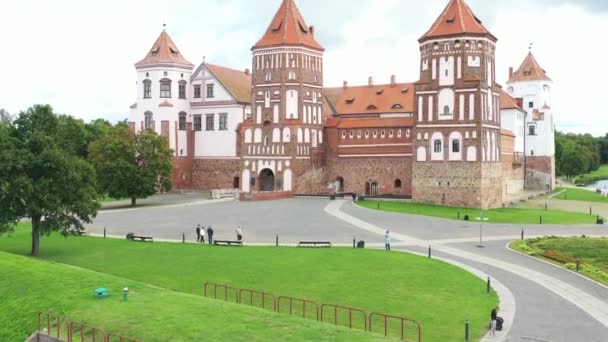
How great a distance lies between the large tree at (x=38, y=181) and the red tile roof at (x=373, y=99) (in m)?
43.7

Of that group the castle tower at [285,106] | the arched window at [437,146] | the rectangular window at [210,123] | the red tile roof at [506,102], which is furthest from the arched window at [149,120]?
the red tile roof at [506,102]

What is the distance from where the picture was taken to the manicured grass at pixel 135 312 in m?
18.7

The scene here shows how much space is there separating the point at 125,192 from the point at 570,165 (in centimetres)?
8685

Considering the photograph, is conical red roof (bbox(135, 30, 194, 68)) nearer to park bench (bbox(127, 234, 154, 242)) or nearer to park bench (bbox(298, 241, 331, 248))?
park bench (bbox(127, 234, 154, 242))

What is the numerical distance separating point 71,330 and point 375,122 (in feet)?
172

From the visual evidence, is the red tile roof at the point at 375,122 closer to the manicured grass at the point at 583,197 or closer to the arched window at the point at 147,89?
the arched window at the point at 147,89

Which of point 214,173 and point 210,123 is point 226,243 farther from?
point 210,123

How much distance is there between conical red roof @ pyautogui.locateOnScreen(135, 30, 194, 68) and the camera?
246ft

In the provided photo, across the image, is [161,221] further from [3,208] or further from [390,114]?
[390,114]

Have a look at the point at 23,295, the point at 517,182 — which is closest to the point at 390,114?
the point at 517,182

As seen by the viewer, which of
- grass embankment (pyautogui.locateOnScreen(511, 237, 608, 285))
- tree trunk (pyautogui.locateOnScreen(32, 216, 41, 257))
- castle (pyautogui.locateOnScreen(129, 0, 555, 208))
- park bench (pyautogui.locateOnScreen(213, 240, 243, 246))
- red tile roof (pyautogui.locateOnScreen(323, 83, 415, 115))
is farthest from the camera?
red tile roof (pyautogui.locateOnScreen(323, 83, 415, 115))

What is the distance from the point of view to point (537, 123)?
91.0 meters

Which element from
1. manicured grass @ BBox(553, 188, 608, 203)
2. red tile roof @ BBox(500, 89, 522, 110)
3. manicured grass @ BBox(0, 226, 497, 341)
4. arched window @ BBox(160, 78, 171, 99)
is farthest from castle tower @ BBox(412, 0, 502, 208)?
arched window @ BBox(160, 78, 171, 99)

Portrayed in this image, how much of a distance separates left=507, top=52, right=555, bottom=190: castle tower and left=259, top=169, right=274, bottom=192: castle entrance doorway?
129 feet
